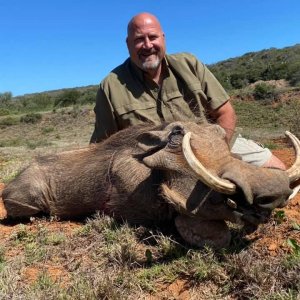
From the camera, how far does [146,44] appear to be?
5.30 m

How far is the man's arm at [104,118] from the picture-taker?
536cm

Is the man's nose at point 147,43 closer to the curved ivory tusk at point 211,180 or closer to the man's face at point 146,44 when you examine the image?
the man's face at point 146,44

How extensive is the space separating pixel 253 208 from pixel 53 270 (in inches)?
56.2

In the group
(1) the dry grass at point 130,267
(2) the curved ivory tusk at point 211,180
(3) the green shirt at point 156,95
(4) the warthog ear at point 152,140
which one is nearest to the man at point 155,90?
(3) the green shirt at point 156,95

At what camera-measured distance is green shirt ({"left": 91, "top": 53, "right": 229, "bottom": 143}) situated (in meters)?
5.17

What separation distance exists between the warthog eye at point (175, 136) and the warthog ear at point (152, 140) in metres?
0.10

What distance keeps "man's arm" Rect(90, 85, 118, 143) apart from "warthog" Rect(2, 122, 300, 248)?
1.61ft

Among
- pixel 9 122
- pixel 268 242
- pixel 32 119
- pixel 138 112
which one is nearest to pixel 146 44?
pixel 138 112

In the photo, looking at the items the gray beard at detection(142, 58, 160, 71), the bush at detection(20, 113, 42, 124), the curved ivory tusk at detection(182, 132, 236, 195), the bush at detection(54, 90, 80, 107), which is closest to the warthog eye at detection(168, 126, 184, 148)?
the curved ivory tusk at detection(182, 132, 236, 195)

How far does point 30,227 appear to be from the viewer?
4.71 metres

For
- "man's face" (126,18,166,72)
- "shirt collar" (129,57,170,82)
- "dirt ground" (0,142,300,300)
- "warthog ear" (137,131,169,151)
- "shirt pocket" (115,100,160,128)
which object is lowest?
"dirt ground" (0,142,300,300)

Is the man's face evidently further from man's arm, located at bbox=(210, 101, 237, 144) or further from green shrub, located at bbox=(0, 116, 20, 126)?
green shrub, located at bbox=(0, 116, 20, 126)

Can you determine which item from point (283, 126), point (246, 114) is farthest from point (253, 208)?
point (246, 114)

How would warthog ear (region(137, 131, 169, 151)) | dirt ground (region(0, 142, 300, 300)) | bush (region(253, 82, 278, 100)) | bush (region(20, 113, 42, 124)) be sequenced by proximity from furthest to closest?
bush (region(20, 113, 42, 124)) < bush (region(253, 82, 278, 100)) < warthog ear (region(137, 131, 169, 151)) < dirt ground (region(0, 142, 300, 300))
